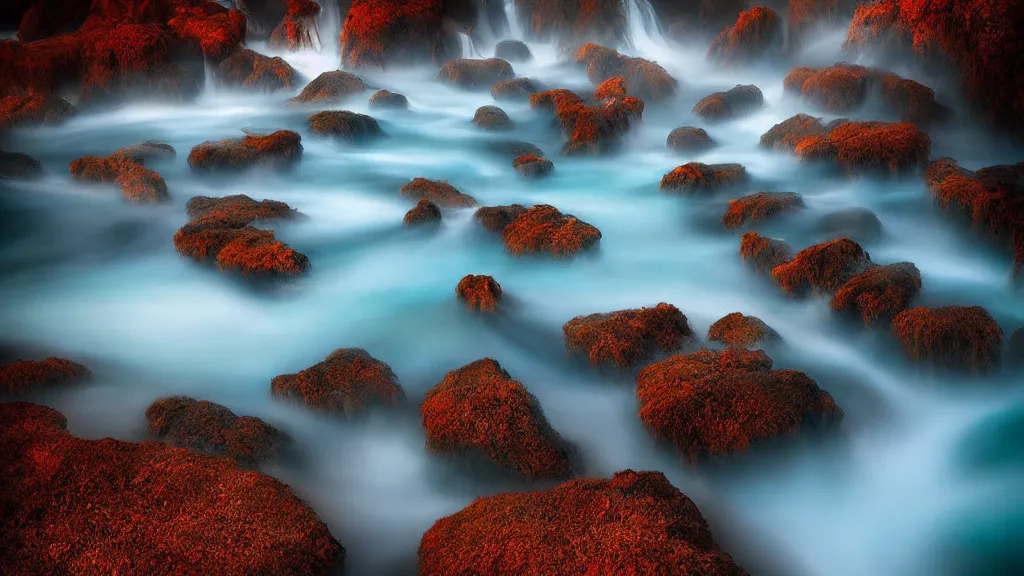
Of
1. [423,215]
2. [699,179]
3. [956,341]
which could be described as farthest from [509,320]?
[699,179]

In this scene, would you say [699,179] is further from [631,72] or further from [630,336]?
[631,72]

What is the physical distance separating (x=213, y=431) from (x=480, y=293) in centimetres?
251

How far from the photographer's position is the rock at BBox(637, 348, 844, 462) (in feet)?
13.8

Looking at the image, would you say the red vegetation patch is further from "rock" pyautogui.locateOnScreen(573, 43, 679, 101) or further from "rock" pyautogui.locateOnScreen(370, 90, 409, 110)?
"rock" pyautogui.locateOnScreen(573, 43, 679, 101)

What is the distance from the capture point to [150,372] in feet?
17.5

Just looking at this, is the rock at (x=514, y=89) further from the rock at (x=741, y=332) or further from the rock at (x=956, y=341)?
the rock at (x=956, y=341)

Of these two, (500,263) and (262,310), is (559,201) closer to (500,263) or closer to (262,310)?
(500,263)

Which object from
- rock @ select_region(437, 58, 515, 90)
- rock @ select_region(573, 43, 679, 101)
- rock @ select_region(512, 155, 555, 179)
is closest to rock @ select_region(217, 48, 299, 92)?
rock @ select_region(437, 58, 515, 90)

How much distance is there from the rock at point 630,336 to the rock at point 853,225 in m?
2.80

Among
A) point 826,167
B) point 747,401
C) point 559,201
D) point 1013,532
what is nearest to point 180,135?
point 559,201

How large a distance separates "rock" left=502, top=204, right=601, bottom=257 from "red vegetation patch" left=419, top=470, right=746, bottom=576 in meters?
3.69

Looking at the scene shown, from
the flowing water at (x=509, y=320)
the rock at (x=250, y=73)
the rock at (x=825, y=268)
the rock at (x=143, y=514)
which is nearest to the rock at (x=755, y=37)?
the flowing water at (x=509, y=320)

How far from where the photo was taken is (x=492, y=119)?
36.8 feet

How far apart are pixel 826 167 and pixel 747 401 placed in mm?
5471
